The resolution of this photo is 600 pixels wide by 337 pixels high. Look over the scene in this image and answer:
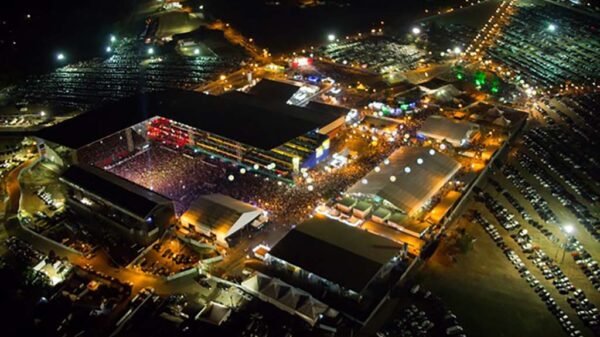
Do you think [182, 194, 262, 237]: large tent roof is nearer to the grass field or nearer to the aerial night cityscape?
the aerial night cityscape

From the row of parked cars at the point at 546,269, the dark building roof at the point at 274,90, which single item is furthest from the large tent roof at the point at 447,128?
the dark building roof at the point at 274,90

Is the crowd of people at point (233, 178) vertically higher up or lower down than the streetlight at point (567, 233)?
lower down

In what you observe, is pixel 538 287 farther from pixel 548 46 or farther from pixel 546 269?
pixel 548 46

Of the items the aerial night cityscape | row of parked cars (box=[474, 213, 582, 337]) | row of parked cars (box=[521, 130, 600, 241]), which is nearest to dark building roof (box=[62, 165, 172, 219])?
the aerial night cityscape

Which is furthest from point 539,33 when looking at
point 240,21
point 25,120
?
point 25,120

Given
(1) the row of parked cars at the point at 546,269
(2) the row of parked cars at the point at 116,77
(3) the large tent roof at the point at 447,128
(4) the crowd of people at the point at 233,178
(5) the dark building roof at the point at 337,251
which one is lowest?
(2) the row of parked cars at the point at 116,77

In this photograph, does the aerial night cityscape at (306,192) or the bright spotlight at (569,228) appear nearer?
the aerial night cityscape at (306,192)

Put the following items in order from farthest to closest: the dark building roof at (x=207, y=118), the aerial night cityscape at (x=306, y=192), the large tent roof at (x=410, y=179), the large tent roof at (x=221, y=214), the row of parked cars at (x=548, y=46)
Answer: the row of parked cars at (x=548, y=46) < the dark building roof at (x=207, y=118) < the large tent roof at (x=410, y=179) < the large tent roof at (x=221, y=214) < the aerial night cityscape at (x=306, y=192)

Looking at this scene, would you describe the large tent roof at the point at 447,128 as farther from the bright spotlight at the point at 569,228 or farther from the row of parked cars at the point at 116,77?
the row of parked cars at the point at 116,77
